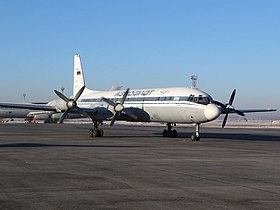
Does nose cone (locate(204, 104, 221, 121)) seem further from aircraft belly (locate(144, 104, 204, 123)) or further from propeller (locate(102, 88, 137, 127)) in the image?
propeller (locate(102, 88, 137, 127))

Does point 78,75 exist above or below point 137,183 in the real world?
above

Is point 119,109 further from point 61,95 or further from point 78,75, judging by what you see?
point 78,75

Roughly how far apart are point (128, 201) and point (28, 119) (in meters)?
115

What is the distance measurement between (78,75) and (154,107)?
14314 millimetres

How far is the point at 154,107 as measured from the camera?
37.9 m

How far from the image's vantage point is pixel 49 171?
48.4 ft

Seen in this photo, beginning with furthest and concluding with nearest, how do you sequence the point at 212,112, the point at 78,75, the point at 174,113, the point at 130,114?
the point at 78,75 → the point at 130,114 → the point at 174,113 → the point at 212,112

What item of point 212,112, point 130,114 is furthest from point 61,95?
point 212,112

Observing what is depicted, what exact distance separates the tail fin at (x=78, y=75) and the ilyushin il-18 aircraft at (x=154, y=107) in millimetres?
5642

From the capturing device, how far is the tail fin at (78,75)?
49250 mm

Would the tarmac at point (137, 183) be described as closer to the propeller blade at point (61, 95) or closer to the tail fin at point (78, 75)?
the propeller blade at point (61, 95)

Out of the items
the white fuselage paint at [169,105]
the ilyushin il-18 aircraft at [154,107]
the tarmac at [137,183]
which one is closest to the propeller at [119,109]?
the ilyushin il-18 aircraft at [154,107]

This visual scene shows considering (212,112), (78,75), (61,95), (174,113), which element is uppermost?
(78,75)

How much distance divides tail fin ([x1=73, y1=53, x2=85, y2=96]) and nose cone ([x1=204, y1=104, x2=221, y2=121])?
760 inches
